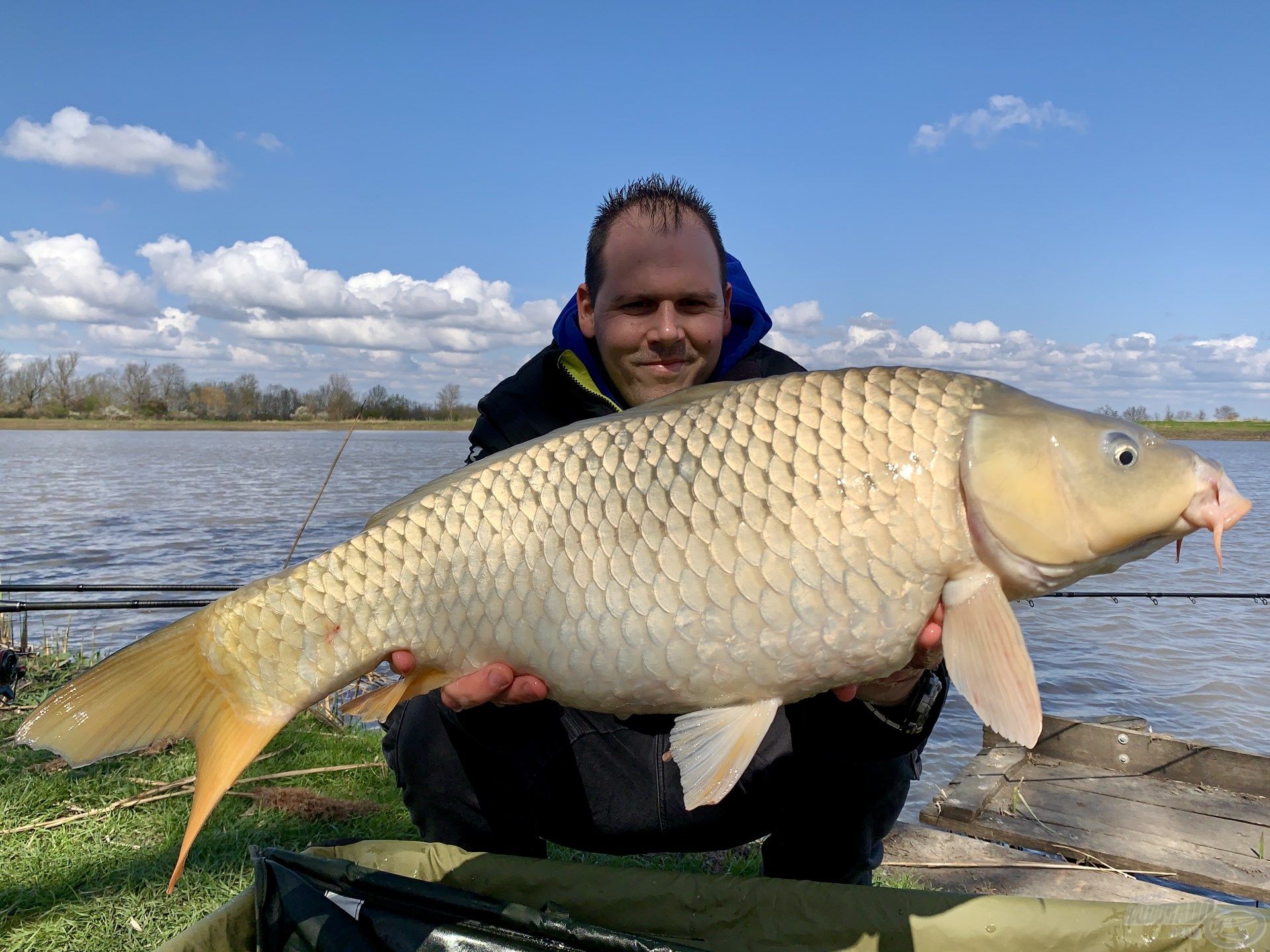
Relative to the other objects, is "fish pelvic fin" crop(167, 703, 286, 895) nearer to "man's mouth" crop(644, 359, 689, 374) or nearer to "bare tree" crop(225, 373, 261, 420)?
"man's mouth" crop(644, 359, 689, 374)

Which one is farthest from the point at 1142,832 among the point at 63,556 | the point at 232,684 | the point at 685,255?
the point at 63,556

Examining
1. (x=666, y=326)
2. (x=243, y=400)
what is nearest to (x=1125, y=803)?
(x=666, y=326)

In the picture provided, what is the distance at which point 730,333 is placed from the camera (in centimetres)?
206

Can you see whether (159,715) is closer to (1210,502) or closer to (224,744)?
(224,744)

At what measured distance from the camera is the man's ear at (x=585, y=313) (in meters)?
1.96

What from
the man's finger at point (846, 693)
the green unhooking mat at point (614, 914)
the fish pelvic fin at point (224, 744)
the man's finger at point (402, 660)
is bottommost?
the green unhooking mat at point (614, 914)

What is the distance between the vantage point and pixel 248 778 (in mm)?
2344

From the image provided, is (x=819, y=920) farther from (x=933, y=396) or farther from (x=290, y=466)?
(x=290, y=466)

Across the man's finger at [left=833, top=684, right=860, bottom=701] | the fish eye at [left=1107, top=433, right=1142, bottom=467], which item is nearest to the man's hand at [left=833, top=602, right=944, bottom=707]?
the man's finger at [left=833, top=684, right=860, bottom=701]

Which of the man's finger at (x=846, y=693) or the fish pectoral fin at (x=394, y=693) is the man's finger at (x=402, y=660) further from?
the man's finger at (x=846, y=693)

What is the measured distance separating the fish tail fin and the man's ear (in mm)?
1048

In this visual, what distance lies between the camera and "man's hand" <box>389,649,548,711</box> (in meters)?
1.20

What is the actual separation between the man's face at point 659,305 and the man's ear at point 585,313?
0.07m

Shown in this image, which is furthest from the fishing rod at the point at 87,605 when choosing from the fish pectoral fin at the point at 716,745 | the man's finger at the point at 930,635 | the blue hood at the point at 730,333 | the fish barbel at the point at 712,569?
the man's finger at the point at 930,635
